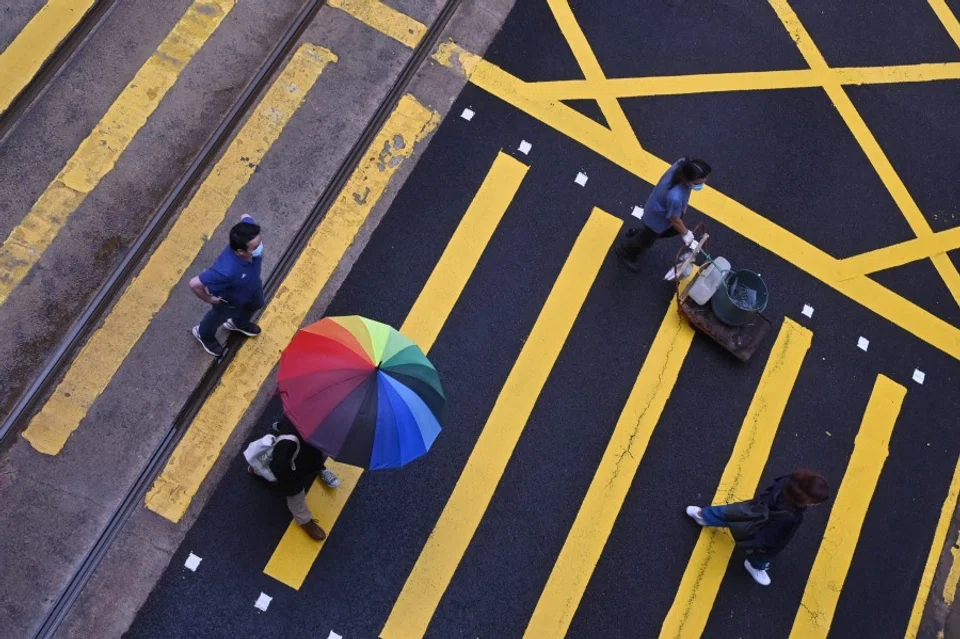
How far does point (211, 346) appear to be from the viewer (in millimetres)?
7004

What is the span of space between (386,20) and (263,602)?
6.19m

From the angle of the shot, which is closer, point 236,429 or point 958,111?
point 236,429

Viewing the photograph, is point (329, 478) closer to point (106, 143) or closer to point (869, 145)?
point (106, 143)

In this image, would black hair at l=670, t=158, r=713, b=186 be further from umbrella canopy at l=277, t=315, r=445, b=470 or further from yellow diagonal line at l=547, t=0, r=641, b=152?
umbrella canopy at l=277, t=315, r=445, b=470

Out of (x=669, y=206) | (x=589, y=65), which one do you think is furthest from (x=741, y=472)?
(x=589, y=65)

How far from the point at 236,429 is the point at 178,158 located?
2.87 m

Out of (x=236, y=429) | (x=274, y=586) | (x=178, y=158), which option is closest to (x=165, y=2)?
(x=178, y=158)

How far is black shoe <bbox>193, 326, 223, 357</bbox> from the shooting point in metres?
6.98

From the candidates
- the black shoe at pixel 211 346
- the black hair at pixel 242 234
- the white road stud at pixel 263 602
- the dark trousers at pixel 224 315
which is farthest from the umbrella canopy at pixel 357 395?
the white road stud at pixel 263 602

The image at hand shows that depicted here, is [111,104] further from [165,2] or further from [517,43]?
[517,43]

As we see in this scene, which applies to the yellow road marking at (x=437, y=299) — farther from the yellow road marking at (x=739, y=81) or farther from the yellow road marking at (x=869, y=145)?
the yellow road marking at (x=869, y=145)

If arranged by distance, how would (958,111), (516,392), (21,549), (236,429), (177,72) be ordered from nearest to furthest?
(21,549), (236,429), (516,392), (177,72), (958,111)

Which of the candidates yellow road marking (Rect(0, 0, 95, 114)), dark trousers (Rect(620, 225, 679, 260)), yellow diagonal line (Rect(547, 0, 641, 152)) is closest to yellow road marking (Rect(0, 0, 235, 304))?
yellow road marking (Rect(0, 0, 95, 114))

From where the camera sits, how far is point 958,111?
9.71 meters
